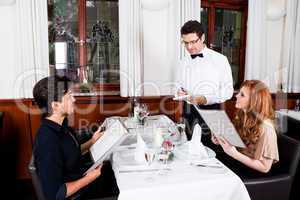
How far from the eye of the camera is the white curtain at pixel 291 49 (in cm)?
404

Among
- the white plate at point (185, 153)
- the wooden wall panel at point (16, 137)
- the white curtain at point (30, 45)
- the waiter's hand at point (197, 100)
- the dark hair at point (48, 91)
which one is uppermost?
the white curtain at point (30, 45)

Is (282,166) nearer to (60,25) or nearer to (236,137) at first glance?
(236,137)

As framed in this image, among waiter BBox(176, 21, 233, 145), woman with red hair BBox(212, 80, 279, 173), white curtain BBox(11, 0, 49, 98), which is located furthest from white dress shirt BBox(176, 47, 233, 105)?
white curtain BBox(11, 0, 49, 98)

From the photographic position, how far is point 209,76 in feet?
9.31

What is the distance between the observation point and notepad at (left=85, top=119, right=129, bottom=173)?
155 cm

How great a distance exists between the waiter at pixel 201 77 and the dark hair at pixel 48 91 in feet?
3.68

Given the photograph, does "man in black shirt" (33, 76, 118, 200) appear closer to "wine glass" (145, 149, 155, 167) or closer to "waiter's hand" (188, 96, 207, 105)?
"wine glass" (145, 149, 155, 167)

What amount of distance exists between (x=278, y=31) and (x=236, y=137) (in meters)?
2.83

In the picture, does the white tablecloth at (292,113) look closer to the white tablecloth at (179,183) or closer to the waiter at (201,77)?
the waiter at (201,77)

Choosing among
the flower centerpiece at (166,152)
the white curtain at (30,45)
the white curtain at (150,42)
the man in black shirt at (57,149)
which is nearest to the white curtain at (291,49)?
the white curtain at (150,42)

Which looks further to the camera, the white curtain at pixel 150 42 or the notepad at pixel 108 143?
the white curtain at pixel 150 42

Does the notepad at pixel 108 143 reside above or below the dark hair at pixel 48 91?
below

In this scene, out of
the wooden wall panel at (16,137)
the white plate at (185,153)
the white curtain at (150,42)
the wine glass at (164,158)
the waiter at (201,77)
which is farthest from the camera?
the white curtain at (150,42)

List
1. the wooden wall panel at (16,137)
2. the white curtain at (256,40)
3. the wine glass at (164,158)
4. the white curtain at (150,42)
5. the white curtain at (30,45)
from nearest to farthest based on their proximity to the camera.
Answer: the wine glass at (164,158), the white curtain at (30,45), the wooden wall panel at (16,137), the white curtain at (150,42), the white curtain at (256,40)
